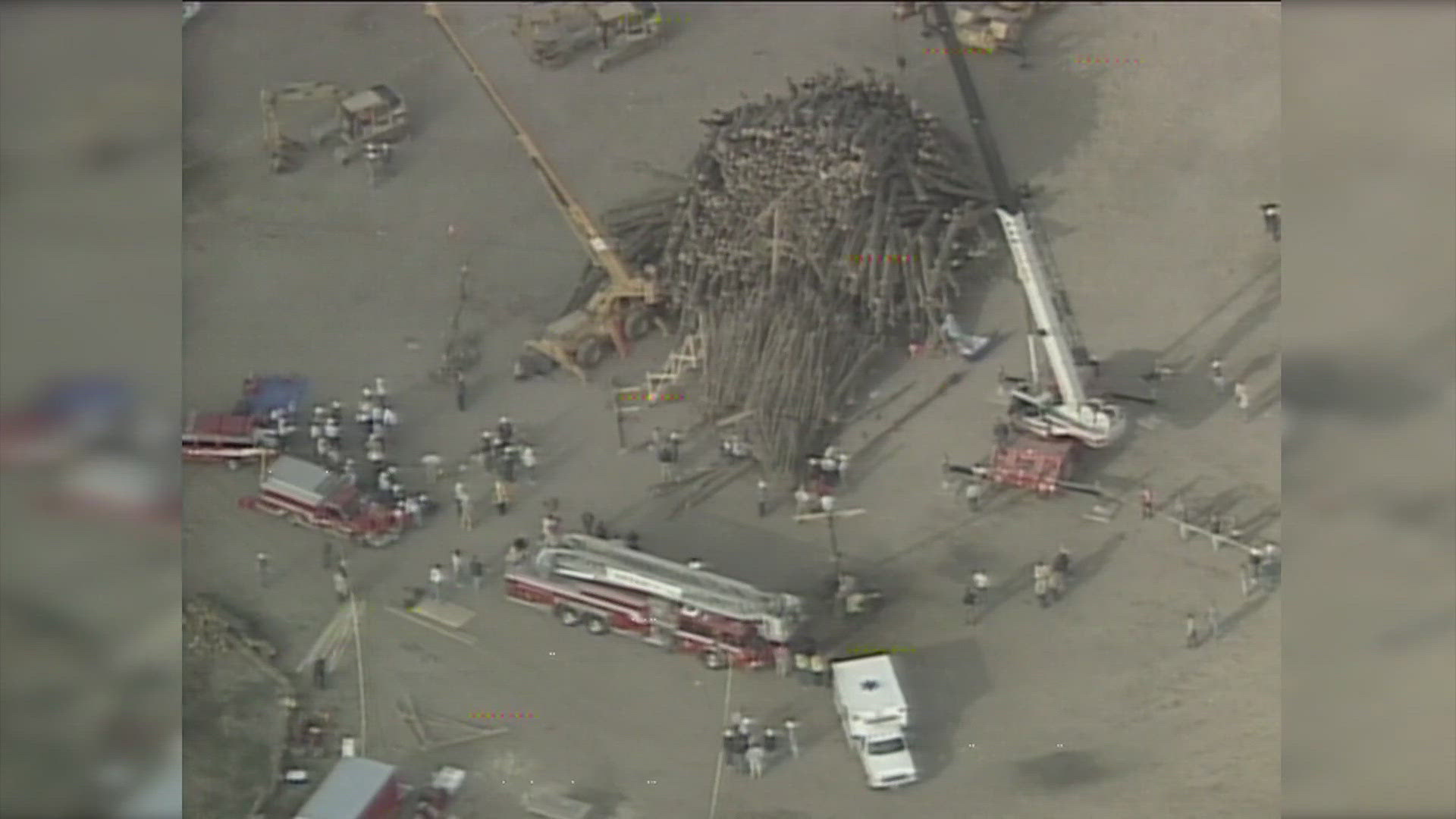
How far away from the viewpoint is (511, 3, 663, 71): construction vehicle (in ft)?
46.8

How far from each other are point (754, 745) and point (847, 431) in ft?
8.39

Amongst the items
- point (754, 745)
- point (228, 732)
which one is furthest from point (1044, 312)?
point (228, 732)

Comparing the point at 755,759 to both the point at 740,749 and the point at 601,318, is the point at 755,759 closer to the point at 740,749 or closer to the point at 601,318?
the point at 740,749

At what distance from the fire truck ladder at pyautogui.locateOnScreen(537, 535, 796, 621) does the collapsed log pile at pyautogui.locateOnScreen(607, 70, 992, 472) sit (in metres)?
Result: 1.13

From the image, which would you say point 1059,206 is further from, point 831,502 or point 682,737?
point 682,737

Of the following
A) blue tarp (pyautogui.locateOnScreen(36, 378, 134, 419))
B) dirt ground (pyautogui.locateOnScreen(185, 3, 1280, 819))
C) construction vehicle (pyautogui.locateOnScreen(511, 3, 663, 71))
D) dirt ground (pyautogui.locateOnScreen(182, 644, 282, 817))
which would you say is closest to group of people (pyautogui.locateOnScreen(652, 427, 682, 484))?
dirt ground (pyautogui.locateOnScreen(185, 3, 1280, 819))

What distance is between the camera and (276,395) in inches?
418

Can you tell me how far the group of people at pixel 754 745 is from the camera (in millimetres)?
8125

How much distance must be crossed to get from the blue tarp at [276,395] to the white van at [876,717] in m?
3.73

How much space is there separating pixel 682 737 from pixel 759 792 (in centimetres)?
50

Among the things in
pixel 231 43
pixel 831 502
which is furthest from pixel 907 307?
pixel 231 43

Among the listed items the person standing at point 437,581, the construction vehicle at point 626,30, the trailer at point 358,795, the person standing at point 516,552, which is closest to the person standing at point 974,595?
the person standing at point 516,552

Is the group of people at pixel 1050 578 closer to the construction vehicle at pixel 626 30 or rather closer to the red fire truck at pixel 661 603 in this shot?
the red fire truck at pixel 661 603

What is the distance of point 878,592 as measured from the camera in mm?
9195
